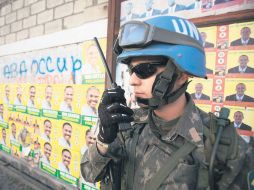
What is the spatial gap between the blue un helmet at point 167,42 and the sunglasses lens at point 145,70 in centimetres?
5

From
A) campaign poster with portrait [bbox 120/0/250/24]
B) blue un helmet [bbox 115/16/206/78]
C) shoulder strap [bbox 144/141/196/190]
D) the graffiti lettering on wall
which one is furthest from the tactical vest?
the graffiti lettering on wall

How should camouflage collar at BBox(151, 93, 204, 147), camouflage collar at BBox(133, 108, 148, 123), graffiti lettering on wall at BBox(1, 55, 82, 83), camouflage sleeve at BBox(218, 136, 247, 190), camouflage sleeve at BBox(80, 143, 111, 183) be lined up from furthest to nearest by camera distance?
graffiti lettering on wall at BBox(1, 55, 82, 83) → camouflage collar at BBox(133, 108, 148, 123) → camouflage sleeve at BBox(80, 143, 111, 183) → camouflage collar at BBox(151, 93, 204, 147) → camouflage sleeve at BBox(218, 136, 247, 190)

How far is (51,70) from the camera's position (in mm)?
4262

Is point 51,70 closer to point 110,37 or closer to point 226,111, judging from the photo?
point 110,37

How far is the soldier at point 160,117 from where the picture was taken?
1291 mm

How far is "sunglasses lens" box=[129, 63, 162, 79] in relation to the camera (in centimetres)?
136

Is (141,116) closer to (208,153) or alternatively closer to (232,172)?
(208,153)

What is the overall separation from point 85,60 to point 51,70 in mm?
914

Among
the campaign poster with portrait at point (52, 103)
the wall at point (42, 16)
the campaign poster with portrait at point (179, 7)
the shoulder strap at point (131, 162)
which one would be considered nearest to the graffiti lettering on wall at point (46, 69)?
the campaign poster with portrait at point (52, 103)

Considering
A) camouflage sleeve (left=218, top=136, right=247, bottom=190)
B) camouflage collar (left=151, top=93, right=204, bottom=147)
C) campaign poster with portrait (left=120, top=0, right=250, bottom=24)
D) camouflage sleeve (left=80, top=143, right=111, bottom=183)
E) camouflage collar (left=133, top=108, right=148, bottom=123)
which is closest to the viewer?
camouflage sleeve (left=218, top=136, right=247, bottom=190)

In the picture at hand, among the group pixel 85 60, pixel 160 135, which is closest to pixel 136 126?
pixel 160 135

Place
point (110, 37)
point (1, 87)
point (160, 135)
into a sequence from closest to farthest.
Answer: point (160, 135)
point (110, 37)
point (1, 87)

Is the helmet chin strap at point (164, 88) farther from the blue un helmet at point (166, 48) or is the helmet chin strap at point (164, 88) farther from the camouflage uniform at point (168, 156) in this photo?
the camouflage uniform at point (168, 156)

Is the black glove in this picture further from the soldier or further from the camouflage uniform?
the camouflage uniform
